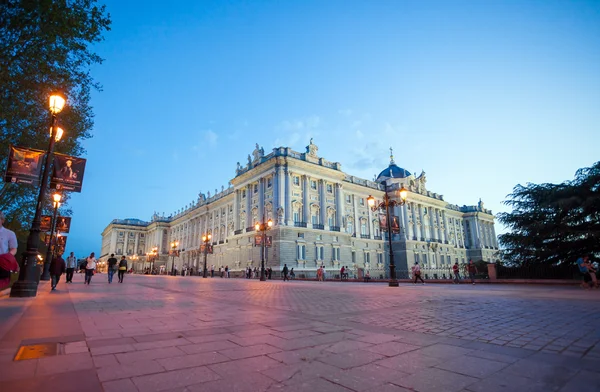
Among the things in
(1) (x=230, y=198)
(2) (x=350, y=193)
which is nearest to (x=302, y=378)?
(2) (x=350, y=193)

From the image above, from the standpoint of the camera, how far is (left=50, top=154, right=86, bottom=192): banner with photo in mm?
10867

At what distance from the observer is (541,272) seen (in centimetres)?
1950

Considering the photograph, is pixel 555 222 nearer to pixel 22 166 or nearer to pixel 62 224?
pixel 22 166

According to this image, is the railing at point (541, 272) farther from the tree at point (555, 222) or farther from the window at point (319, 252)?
the window at point (319, 252)

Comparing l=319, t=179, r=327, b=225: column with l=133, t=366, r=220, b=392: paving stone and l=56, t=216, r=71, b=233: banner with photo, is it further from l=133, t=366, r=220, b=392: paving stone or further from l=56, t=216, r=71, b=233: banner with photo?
l=133, t=366, r=220, b=392: paving stone

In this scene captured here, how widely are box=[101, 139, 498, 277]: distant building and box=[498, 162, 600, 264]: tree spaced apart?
30.6ft

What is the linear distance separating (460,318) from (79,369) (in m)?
5.95

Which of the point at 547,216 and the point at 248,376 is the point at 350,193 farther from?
the point at 248,376

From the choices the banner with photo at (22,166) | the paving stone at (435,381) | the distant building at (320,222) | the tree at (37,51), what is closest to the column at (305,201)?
the distant building at (320,222)

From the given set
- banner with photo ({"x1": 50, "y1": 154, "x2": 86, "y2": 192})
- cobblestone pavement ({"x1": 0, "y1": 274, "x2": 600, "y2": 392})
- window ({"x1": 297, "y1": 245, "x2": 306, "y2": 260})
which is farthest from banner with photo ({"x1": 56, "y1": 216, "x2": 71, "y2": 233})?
window ({"x1": 297, "y1": 245, "x2": 306, "y2": 260})

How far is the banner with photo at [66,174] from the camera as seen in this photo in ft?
35.7

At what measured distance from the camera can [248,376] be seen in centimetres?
269

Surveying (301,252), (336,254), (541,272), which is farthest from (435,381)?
(336,254)

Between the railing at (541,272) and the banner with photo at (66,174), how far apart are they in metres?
24.0
